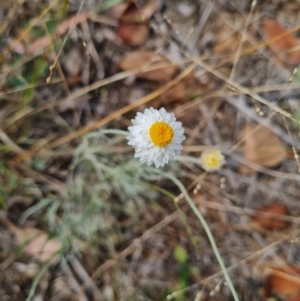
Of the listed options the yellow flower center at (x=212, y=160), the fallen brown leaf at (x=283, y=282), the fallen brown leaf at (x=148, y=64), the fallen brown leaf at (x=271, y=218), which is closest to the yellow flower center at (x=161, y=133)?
the yellow flower center at (x=212, y=160)

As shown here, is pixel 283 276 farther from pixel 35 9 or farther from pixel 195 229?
pixel 35 9

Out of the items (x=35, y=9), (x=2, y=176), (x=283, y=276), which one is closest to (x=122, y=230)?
(x=2, y=176)

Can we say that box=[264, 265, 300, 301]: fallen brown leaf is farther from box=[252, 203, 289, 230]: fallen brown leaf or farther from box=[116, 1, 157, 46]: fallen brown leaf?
box=[116, 1, 157, 46]: fallen brown leaf

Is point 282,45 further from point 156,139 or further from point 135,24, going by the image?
point 156,139

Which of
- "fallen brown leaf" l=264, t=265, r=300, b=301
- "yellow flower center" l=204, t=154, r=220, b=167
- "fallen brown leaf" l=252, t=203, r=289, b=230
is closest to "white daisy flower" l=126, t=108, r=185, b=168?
A: "yellow flower center" l=204, t=154, r=220, b=167

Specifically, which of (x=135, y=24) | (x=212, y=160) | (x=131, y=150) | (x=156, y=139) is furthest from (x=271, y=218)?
(x=135, y=24)

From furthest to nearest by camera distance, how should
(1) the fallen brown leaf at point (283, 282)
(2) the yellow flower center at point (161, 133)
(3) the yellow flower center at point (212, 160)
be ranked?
(1) the fallen brown leaf at point (283, 282) < (3) the yellow flower center at point (212, 160) < (2) the yellow flower center at point (161, 133)

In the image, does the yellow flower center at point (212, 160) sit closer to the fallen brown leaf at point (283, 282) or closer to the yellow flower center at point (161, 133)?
the yellow flower center at point (161, 133)
